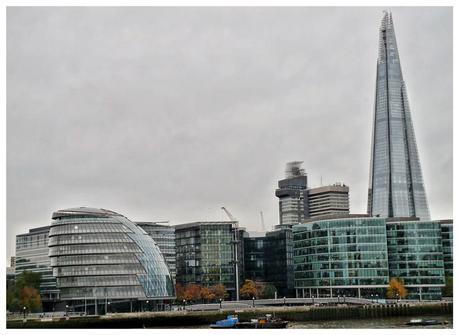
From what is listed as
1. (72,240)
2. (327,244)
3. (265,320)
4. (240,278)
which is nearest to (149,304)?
(72,240)

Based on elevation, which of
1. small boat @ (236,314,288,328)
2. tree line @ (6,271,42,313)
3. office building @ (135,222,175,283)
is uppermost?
office building @ (135,222,175,283)

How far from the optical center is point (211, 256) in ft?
537

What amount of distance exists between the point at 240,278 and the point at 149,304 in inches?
2369

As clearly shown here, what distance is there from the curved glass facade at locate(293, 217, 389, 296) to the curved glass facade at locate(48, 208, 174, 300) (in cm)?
4389

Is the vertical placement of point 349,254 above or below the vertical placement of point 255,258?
below

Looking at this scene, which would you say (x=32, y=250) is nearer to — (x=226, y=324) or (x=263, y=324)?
(x=226, y=324)

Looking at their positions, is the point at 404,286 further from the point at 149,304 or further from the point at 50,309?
the point at 50,309

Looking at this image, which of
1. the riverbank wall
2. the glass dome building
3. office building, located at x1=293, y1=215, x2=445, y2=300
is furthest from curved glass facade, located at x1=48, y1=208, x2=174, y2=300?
office building, located at x1=293, y1=215, x2=445, y2=300

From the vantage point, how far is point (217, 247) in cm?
16388

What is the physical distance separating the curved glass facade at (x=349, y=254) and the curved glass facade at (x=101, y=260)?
43893mm

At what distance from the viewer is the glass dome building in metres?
106

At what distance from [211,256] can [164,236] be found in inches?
966

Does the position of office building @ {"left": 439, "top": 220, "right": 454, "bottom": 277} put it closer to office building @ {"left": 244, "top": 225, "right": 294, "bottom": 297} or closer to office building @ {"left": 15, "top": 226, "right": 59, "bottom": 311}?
office building @ {"left": 244, "top": 225, "right": 294, "bottom": 297}

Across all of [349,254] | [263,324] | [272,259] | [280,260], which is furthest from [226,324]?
[272,259]
